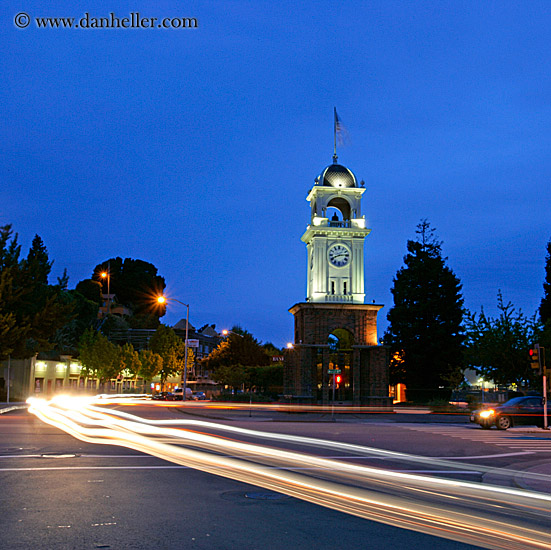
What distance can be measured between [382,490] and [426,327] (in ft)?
184

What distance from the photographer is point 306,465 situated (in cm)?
1272

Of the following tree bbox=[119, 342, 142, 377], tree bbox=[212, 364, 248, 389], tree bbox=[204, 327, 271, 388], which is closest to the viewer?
tree bbox=[212, 364, 248, 389]

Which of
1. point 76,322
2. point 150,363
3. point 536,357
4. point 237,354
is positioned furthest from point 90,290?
point 536,357

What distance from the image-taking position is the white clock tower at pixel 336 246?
54812mm

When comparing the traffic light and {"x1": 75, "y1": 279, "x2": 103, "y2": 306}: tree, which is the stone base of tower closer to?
the traffic light

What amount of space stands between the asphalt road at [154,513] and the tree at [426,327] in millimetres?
52439

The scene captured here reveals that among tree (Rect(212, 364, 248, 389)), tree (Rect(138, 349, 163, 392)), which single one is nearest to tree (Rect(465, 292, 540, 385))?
tree (Rect(212, 364, 248, 389))

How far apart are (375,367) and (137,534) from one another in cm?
4581

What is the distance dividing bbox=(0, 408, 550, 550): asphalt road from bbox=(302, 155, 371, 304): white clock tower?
42125 millimetres

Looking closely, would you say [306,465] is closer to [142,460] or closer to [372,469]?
[372,469]

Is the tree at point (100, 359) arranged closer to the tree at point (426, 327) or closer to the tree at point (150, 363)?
the tree at point (150, 363)

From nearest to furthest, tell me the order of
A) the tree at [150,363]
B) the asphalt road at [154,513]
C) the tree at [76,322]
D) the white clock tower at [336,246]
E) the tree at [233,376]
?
the asphalt road at [154,513], the white clock tower at [336,246], the tree at [233,376], the tree at [150,363], the tree at [76,322]

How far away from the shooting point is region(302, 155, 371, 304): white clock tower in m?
54.8

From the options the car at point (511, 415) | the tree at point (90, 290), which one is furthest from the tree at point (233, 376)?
the tree at point (90, 290)
